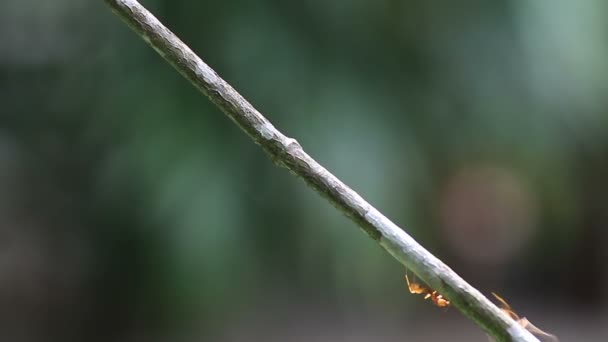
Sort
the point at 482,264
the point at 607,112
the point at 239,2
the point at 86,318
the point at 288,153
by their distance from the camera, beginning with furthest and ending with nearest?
1. the point at 482,264
2. the point at 86,318
3. the point at 607,112
4. the point at 239,2
5. the point at 288,153

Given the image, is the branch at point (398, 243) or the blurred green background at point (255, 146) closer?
the branch at point (398, 243)

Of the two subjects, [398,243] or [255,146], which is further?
[255,146]

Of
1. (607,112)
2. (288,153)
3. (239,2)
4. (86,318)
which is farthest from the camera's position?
(86,318)

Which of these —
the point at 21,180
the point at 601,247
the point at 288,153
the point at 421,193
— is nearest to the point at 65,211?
the point at 21,180

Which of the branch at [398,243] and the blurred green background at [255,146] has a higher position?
the blurred green background at [255,146]

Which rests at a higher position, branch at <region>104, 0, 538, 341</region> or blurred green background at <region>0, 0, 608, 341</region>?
blurred green background at <region>0, 0, 608, 341</region>

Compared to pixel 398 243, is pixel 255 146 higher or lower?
higher

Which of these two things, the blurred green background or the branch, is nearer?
the branch

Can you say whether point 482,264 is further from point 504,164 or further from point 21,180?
point 21,180
